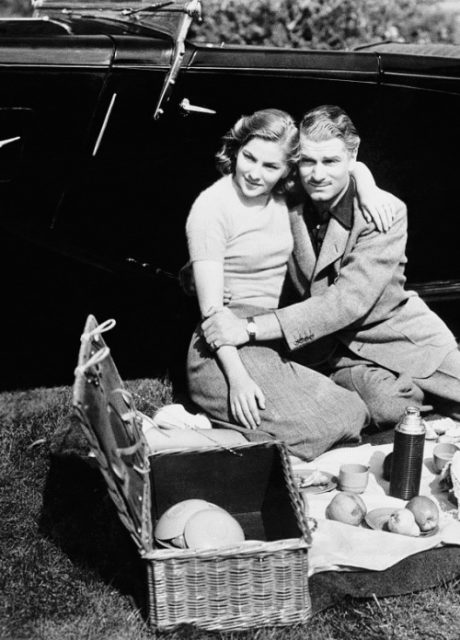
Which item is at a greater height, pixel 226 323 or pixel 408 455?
pixel 226 323

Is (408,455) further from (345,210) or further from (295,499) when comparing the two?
(345,210)

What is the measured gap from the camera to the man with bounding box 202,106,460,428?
3148 millimetres

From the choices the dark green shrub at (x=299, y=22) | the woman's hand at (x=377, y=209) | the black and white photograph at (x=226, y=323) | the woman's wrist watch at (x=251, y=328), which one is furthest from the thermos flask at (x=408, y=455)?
the dark green shrub at (x=299, y=22)

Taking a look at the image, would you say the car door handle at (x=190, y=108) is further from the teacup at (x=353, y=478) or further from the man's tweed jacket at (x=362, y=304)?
the teacup at (x=353, y=478)

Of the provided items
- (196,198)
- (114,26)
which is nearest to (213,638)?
(196,198)

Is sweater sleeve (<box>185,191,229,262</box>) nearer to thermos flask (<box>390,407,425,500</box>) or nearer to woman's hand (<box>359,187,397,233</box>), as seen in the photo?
woman's hand (<box>359,187,397,233</box>)

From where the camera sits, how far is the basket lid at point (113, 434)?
2.12m

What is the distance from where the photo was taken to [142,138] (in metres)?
3.32

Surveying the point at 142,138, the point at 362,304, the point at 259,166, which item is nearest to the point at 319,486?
the point at 362,304

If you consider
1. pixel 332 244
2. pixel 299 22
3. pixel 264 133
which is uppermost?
pixel 299 22

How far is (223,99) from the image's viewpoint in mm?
3334

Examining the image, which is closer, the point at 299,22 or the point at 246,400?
the point at 246,400

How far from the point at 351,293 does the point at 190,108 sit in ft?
3.24

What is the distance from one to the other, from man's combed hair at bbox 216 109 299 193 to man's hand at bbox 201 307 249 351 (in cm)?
60
